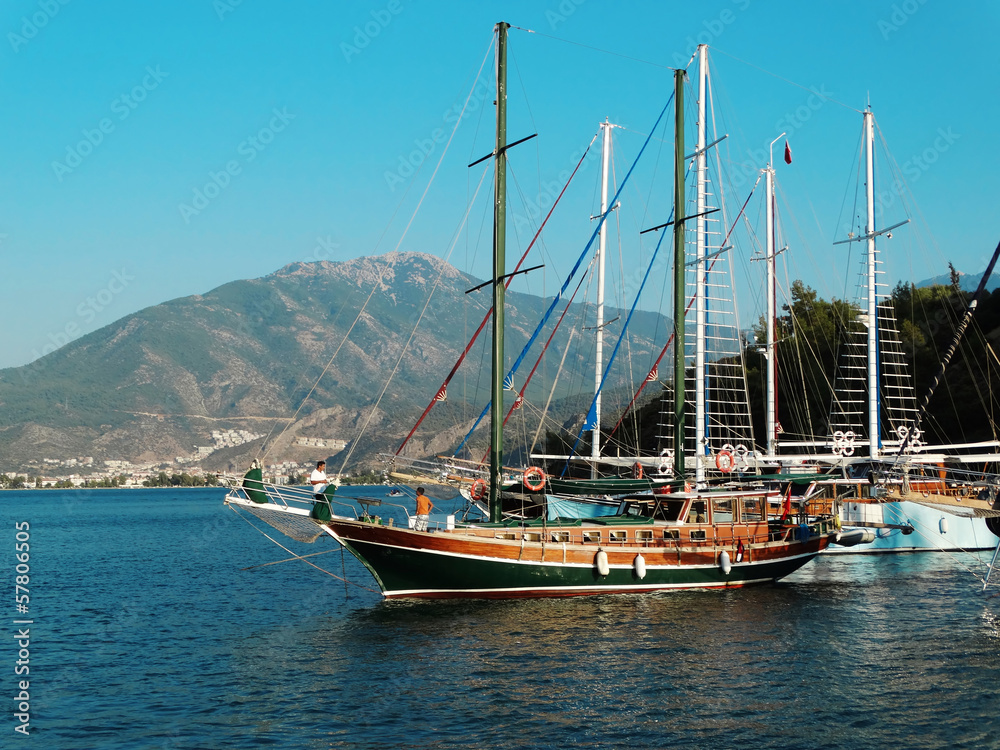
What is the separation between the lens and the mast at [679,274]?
39969mm

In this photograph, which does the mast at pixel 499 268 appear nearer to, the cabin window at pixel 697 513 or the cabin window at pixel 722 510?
the cabin window at pixel 697 513

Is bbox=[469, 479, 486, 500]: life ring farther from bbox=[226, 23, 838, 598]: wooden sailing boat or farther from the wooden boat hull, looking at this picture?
the wooden boat hull

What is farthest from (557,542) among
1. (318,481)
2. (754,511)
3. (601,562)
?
(754,511)

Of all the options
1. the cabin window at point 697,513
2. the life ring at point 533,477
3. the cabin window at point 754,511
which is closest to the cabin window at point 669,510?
the cabin window at point 697,513

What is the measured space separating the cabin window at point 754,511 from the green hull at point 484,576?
4431 mm

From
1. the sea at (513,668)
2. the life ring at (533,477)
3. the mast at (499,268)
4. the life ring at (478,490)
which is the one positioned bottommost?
the sea at (513,668)

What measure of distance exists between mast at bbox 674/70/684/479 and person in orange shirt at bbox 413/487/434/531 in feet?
38.9

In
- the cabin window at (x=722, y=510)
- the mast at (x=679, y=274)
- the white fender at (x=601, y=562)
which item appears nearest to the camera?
the white fender at (x=601, y=562)

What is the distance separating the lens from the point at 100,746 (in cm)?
1956

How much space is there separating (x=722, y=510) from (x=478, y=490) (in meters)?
11.0

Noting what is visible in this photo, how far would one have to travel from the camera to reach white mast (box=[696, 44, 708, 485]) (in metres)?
43.6

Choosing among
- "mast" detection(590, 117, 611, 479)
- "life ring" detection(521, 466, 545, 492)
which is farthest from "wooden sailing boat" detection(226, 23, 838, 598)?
"mast" detection(590, 117, 611, 479)

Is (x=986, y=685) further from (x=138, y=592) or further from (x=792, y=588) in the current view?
(x=138, y=592)

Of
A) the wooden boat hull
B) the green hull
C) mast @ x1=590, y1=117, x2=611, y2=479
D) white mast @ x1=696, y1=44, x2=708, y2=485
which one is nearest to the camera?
the wooden boat hull
